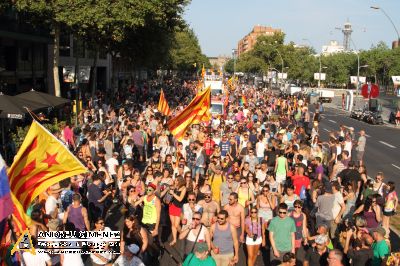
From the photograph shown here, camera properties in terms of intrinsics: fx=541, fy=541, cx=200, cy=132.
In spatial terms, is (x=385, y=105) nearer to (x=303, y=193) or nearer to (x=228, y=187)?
(x=303, y=193)

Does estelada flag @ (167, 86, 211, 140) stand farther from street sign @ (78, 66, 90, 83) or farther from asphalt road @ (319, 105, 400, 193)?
street sign @ (78, 66, 90, 83)

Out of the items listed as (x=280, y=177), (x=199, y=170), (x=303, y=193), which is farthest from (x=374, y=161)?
(x=303, y=193)

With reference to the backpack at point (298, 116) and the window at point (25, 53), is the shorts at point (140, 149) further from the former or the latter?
the window at point (25, 53)

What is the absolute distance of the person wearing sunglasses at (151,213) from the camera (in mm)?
9242

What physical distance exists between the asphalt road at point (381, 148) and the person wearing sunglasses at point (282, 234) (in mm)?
9336

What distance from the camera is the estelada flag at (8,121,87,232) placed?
20.5 feet

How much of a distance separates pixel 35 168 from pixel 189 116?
33.5ft

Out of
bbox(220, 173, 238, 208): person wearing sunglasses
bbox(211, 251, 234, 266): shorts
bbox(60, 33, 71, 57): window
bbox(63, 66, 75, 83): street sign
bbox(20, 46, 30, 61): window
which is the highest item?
bbox(60, 33, 71, 57): window

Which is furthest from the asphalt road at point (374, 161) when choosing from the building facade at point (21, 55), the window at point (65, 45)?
the window at point (65, 45)

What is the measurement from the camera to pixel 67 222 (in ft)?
28.0

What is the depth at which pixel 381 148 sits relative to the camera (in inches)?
1085

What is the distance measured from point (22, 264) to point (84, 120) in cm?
1846

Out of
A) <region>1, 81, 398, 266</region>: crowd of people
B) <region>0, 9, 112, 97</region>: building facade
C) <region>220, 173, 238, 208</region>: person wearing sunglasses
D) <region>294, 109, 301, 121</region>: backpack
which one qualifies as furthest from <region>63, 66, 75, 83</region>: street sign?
<region>220, 173, 238, 208</region>: person wearing sunglasses

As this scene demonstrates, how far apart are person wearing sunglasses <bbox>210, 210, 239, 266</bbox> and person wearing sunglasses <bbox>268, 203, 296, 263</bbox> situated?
2.38 ft
